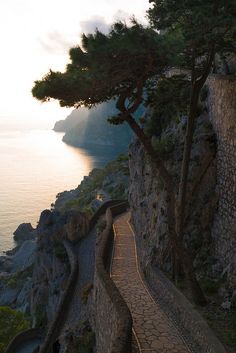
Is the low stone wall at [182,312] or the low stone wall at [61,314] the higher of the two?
the low stone wall at [182,312]

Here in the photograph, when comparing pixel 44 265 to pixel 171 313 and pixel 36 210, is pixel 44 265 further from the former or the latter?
pixel 36 210

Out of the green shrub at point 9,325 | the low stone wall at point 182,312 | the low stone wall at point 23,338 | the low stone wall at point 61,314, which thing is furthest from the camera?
the green shrub at point 9,325

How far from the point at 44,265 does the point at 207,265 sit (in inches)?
1042

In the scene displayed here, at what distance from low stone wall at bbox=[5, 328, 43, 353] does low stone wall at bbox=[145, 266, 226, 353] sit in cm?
1871

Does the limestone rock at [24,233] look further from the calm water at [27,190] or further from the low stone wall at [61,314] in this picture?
the low stone wall at [61,314]

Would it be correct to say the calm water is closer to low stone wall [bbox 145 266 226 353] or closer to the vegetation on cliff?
low stone wall [bbox 145 266 226 353]

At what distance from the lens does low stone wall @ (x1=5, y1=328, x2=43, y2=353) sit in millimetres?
34888

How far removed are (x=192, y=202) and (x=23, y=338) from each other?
2365 cm

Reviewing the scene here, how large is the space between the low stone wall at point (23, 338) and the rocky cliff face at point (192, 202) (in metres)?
16.8

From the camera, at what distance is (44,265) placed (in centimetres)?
4209

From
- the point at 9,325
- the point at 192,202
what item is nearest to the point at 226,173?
the point at 192,202

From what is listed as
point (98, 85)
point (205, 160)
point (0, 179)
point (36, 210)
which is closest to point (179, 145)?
point (205, 160)

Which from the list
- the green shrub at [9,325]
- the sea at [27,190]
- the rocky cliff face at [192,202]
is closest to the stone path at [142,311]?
the rocky cliff face at [192,202]

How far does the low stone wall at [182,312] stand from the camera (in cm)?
1337
